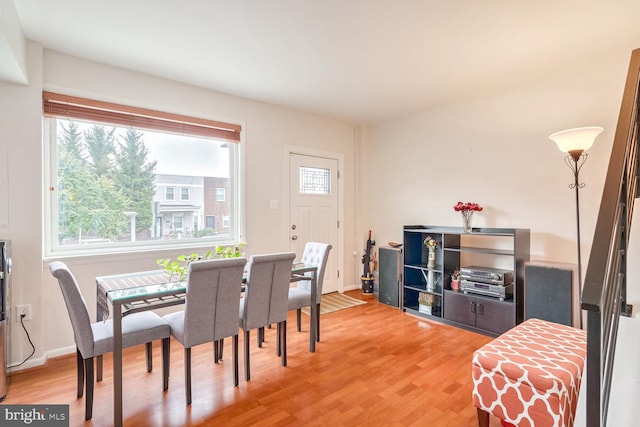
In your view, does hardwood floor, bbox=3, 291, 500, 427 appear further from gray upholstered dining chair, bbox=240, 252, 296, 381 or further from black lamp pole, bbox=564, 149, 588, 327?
black lamp pole, bbox=564, 149, 588, 327

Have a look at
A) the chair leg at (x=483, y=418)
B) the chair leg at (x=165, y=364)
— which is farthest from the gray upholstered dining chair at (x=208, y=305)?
the chair leg at (x=483, y=418)

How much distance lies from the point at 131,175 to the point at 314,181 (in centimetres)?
221

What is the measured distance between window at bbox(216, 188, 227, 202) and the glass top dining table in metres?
1.24

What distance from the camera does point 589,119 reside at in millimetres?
2951

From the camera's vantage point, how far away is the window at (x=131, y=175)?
9.22 feet

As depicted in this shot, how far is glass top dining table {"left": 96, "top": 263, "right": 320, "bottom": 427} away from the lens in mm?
1852

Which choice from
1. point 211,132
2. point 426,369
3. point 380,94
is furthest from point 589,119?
point 211,132

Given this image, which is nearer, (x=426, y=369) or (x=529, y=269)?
(x=426, y=369)

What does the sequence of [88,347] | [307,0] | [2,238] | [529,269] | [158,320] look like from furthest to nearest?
[529,269], [2,238], [158,320], [307,0], [88,347]

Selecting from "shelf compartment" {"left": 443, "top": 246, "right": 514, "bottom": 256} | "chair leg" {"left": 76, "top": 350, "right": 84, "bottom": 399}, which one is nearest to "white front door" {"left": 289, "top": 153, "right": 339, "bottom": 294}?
"shelf compartment" {"left": 443, "top": 246, "right": 514, "bottom": 256}

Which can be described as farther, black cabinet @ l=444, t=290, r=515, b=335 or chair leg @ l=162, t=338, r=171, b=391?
black cabinet @ l=444, t=290, r=515, b=335

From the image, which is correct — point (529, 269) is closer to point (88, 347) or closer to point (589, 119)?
point (589, 119)

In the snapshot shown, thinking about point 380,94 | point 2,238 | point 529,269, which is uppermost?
point 380,94

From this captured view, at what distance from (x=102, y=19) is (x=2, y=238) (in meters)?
1.75
